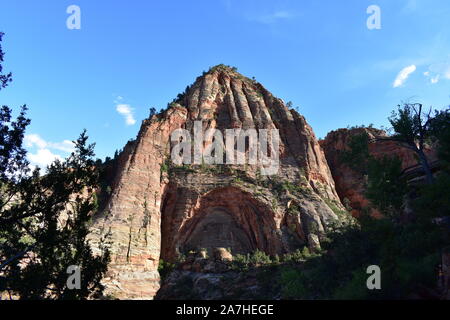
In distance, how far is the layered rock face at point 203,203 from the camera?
106ft

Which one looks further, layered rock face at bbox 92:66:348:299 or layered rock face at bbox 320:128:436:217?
layered rock face at bbox 320:128:436:217

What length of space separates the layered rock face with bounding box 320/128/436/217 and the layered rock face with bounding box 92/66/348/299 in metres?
5.12

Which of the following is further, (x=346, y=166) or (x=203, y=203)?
(x=346, y=166)

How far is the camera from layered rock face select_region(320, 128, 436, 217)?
46906 millimetres

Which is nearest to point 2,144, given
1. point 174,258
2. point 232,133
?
point 174,258

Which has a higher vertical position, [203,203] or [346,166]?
[346,166]

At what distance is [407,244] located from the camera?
1320cm

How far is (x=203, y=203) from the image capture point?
39.9 metres

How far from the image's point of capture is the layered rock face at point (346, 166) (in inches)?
1847

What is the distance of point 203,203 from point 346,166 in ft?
87.5

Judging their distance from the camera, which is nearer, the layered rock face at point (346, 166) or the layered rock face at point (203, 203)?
the layered rock face at point (203, 203)

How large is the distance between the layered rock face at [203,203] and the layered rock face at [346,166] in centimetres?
512
